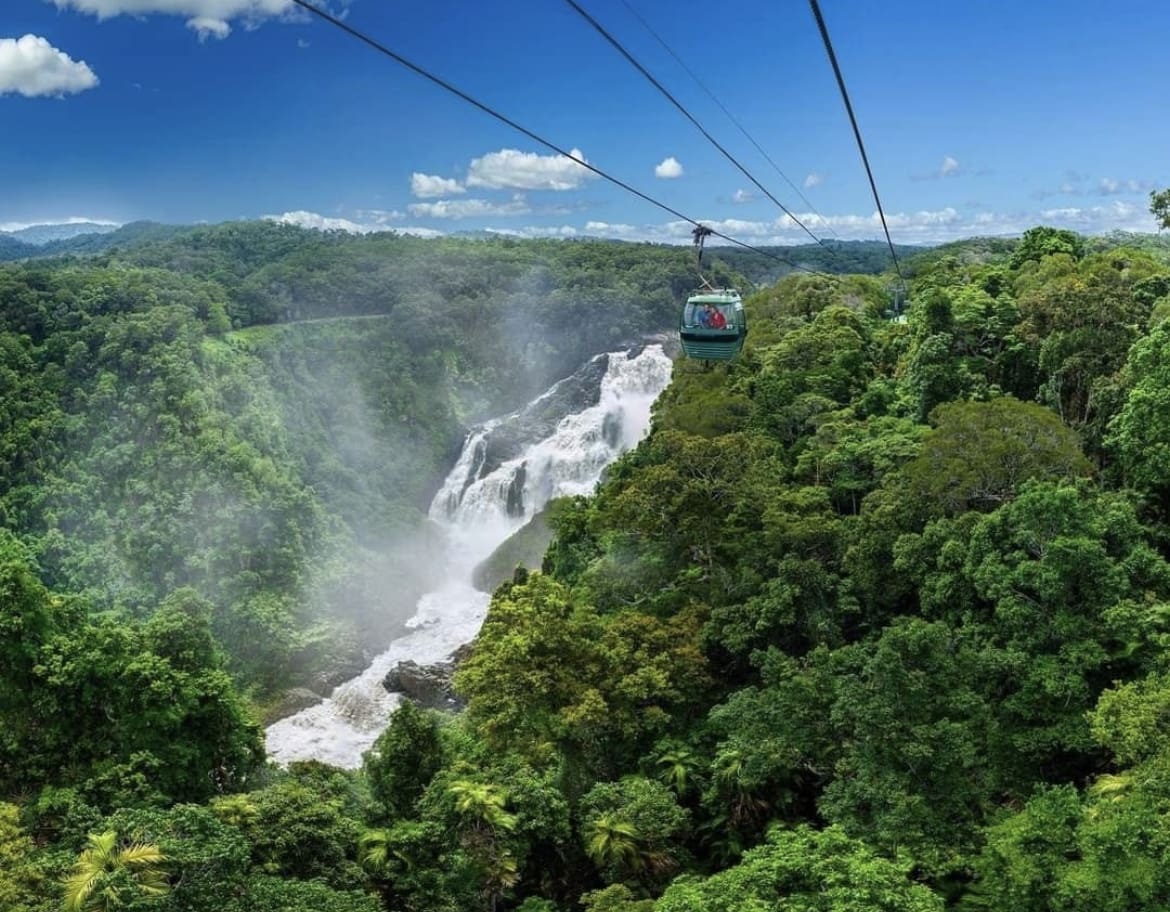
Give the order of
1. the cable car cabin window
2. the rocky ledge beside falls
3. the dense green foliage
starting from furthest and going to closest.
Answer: the rocky ledge beside falls
the cable car cabin window
the dense green foliage

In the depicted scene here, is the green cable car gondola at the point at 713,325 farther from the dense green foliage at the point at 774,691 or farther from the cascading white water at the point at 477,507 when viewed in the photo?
the cascading white water at the point at 477,507

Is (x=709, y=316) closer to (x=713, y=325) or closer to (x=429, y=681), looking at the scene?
(x=713, y=325)

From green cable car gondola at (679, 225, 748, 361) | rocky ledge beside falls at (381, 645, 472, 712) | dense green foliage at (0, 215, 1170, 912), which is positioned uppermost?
green cable car gondola at (679, 225, 748, 361)

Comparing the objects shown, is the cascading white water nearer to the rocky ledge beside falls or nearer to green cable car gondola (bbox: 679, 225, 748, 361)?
the rocky ledge beside falls

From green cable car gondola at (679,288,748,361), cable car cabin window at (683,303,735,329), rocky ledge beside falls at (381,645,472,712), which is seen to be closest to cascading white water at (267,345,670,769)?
rocky ledge beside falls at (381,645,472,712)

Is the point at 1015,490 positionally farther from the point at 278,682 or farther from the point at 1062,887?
the point at 278,682

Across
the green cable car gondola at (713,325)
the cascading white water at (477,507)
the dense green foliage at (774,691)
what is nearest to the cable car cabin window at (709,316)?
the green cable car gondola at (713,325)
